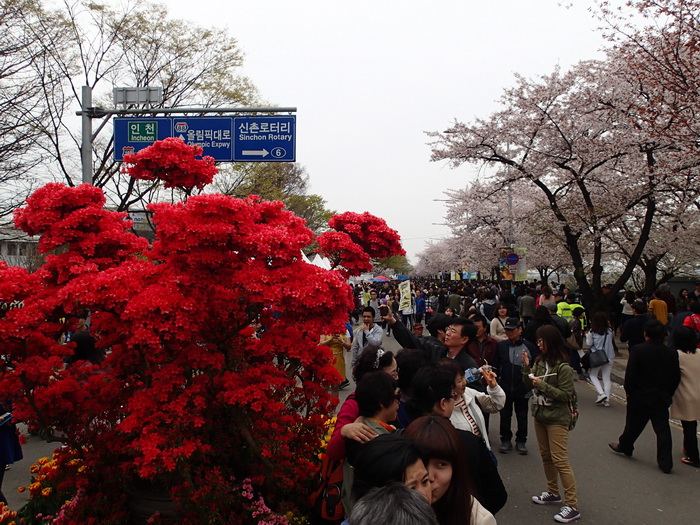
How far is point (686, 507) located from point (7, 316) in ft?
19.4

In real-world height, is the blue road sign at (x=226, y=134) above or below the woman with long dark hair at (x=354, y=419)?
above

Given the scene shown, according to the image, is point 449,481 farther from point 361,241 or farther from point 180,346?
point 361,241

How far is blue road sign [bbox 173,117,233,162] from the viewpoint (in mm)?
11383

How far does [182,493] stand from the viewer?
3678 mm

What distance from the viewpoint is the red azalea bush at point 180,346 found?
3314 mm

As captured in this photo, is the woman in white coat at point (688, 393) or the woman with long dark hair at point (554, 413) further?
the woman in white coat at point (688, 393)

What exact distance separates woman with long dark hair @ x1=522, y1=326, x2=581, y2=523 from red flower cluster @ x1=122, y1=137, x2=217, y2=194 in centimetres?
352

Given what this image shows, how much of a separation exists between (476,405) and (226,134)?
9.26 m

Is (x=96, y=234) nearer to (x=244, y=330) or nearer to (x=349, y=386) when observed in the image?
(x=244, y=330)

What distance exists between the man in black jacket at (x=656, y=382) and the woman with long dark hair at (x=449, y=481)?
4.50m

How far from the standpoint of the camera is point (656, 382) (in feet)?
19.3

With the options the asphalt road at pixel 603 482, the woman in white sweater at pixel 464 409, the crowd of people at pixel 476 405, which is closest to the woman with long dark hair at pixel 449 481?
the crowd of people at pixel 476 405

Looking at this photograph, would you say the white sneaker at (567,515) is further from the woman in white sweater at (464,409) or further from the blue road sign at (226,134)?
the blue road sign at (226,134)

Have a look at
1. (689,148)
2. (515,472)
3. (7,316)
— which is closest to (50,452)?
(7,316)
